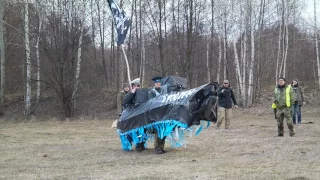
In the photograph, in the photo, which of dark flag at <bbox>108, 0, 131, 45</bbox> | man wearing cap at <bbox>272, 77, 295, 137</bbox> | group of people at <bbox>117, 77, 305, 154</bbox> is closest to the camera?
group of people at <bbox>117, 77, 305, 154</bbox>

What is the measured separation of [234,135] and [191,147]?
9.34 ft

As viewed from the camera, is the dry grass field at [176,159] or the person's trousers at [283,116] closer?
the dry grass field at [176,159]

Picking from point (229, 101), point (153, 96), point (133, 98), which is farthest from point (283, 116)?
point (133, 98)

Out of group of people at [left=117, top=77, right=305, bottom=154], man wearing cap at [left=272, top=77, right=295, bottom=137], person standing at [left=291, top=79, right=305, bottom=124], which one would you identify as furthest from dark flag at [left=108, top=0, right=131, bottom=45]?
person standing at [left=291, top=79, right=305, bottom=124]

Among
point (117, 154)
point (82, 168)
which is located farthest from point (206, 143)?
point (82, 168)

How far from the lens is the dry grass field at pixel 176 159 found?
6422 millimetres

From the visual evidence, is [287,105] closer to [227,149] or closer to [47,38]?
[227,149]

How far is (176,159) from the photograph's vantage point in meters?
7.88

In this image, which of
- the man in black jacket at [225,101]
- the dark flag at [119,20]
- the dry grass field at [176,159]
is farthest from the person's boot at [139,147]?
the man in black jacket at [225,101]

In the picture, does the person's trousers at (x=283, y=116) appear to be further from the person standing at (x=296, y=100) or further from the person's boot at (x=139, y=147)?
the person's boot at (x=139, y=147)

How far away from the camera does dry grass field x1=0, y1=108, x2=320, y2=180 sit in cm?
642

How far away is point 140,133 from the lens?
28.2ft

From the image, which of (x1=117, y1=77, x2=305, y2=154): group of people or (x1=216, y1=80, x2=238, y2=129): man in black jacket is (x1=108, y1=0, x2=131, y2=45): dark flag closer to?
(x1=117, y1=77, x2=305, y2=154): group of people

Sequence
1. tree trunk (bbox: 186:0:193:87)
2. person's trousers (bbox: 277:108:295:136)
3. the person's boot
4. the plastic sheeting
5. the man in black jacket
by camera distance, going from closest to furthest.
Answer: the plastic sheeting
the person's boot
person's trousers (bbox: 277:108:295:136)
the man in black jacket
tree trunk (bbox: 186:0:193:87)
